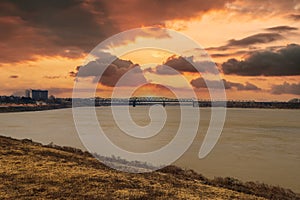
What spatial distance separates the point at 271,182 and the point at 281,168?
5.20 m

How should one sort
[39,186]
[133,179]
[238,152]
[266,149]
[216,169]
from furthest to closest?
[266,149] < [238,152] < [216,169] < [133,179] < [39,186]

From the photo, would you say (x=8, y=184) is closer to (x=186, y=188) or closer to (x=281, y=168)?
(x=186, y=188)

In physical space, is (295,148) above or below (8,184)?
below

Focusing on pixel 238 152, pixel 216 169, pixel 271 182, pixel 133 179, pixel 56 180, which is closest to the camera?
pixel 56 180

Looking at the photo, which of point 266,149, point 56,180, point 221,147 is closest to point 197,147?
point 221,147

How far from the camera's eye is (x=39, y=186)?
12.8 metres

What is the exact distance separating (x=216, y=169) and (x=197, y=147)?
12131mm

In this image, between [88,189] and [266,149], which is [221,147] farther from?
[88,189]

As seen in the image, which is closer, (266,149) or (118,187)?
(118,187)

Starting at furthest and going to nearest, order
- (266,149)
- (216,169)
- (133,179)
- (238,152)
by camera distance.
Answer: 1. (266,149)
2. (238,152)
3. (216,169)
4. (133,179)

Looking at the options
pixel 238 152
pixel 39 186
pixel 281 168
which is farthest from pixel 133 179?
pixel 238 152

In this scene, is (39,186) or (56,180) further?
(56,180)

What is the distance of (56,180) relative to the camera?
1383 cm

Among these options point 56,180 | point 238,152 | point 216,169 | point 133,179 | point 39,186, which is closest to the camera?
point 39,186
